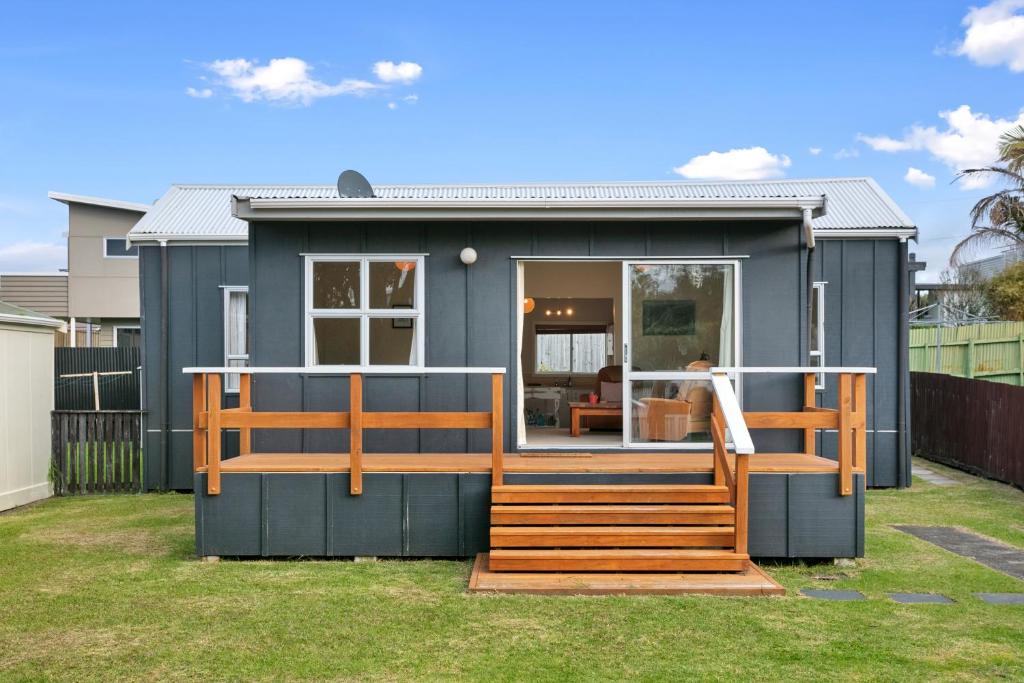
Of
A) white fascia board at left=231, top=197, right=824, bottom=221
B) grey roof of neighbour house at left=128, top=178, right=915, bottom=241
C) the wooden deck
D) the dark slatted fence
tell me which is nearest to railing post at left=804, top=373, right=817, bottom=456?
the wooden deck

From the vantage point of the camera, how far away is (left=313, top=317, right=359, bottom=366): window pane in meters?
7.27

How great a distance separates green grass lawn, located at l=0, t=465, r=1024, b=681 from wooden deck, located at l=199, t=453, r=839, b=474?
2.24 feet

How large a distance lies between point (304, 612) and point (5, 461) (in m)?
5.61

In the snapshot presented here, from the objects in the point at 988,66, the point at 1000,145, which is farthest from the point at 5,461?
the point at 988,66

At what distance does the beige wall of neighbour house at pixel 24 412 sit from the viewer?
8.95 meters

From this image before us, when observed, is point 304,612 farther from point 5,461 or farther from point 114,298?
point 114,298

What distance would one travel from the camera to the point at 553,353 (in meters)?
13.6

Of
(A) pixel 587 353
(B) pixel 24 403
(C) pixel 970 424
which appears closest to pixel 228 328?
(B) pixel 24 403

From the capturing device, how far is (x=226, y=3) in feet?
45.8

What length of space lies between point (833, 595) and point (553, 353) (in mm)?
8350

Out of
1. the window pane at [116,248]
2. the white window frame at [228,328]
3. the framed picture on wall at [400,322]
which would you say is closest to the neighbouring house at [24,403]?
the white window frame at [228,328]

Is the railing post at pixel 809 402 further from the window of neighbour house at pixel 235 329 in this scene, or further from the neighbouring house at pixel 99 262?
the neighbouring house at pixel 99 262

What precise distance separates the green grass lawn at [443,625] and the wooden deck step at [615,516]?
1.70ft

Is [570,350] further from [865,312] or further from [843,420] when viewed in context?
[843,420]
